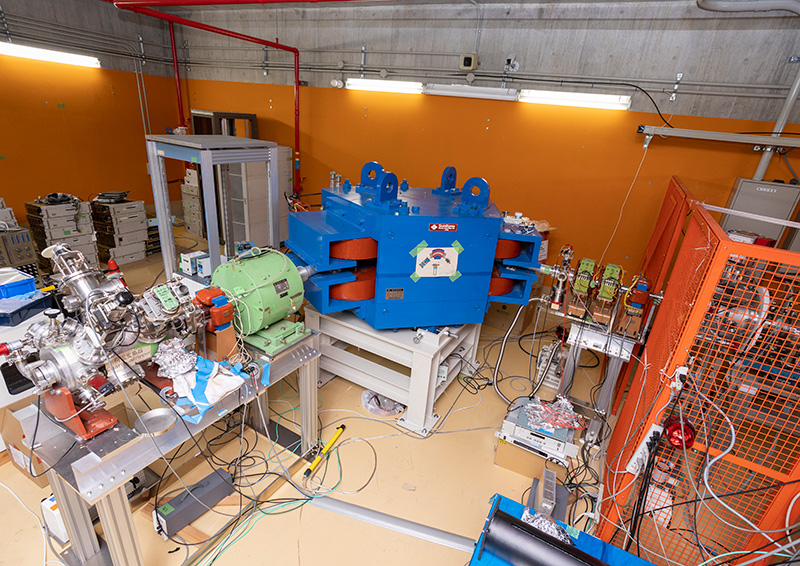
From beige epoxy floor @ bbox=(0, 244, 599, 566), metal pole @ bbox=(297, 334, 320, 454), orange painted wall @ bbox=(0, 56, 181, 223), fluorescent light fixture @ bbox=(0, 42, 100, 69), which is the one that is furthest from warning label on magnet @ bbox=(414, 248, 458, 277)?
fluorescent light fixture @ bbox=(0, 42, 100, 69)

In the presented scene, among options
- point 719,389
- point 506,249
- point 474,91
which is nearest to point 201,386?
point 506,249

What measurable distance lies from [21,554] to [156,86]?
6.31m

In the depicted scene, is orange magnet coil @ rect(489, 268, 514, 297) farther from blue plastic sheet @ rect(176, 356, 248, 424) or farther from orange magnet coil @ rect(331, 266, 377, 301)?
blue plastic sheet @ rect(176, 356, 248, 424)

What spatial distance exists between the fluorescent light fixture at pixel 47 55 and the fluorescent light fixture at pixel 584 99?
18.1ft

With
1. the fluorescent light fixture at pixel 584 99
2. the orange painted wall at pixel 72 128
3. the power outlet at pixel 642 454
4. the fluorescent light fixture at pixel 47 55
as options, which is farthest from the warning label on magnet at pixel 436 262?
the fluorescent light fixture at pixel 47 55

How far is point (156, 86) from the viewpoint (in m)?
6.05

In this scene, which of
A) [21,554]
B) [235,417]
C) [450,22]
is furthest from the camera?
[450,22]

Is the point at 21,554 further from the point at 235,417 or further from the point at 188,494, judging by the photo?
the point at 235,417

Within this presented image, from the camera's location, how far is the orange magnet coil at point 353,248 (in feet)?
7.79

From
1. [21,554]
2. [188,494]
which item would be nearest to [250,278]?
[188,494]

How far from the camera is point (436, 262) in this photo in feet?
8.14

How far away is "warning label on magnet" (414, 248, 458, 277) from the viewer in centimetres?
244

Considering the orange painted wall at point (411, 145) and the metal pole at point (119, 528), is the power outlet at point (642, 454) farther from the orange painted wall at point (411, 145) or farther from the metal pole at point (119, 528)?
the orange painted wall at point (411, 145)

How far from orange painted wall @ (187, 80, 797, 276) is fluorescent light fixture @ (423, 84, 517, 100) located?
23 centimetres
